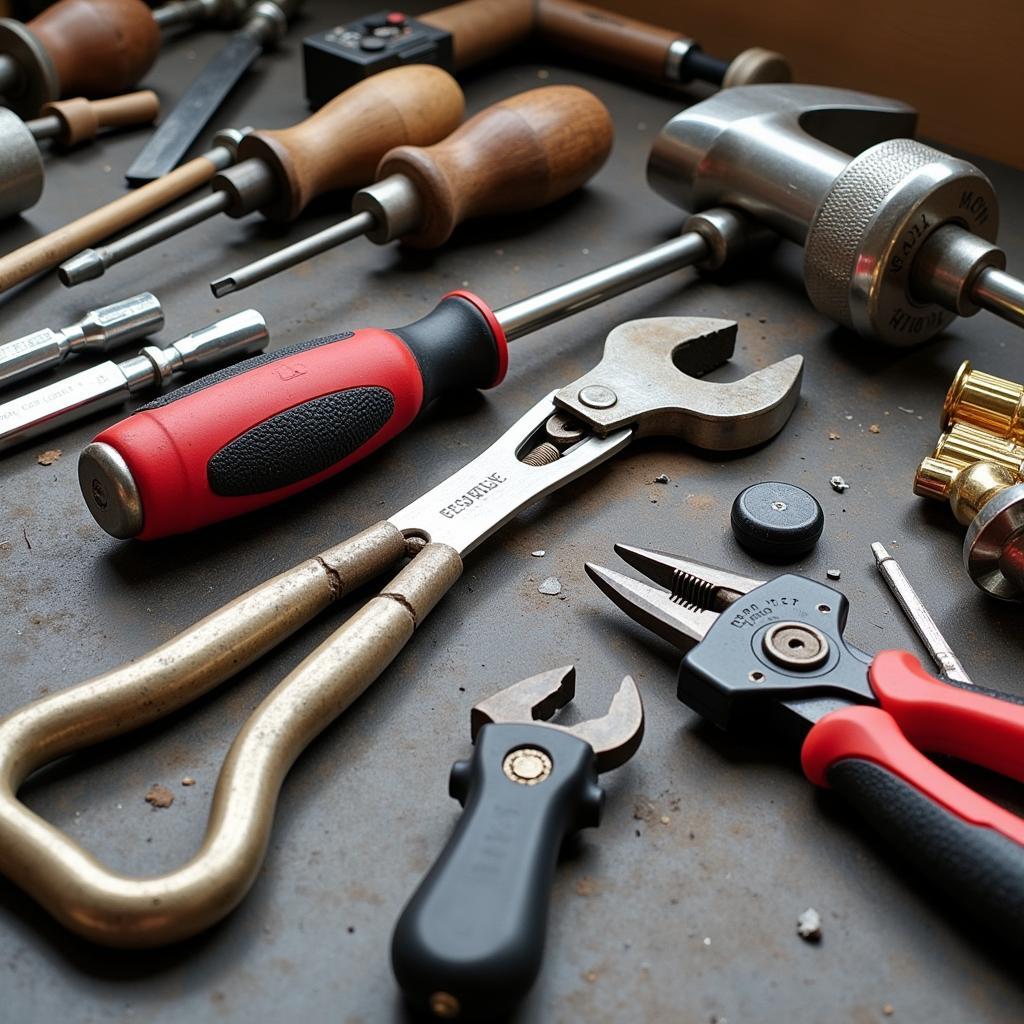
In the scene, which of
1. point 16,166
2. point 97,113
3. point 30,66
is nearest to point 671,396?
point 16,166

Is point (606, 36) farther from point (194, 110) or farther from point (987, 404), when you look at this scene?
point (987, 404)

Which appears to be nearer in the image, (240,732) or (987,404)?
(240,732)

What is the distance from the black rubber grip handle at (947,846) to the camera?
0.73 metres

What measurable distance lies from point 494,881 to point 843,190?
0.89 m

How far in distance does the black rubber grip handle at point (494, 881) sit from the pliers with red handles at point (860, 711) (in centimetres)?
15

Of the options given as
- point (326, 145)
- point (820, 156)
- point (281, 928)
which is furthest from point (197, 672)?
point (820, 156)

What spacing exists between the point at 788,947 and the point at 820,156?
37.9 inches

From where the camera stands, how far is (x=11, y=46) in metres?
1.61

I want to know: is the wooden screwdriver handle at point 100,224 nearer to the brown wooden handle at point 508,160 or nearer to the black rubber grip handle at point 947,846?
the brown wooden handle at point 508,160

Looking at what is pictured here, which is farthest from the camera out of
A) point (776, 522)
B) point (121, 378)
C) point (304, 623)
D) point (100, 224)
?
point (100, 224)

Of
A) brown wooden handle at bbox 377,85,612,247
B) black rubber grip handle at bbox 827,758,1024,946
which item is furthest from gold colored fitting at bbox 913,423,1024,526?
brown wooden handle at bbox 377,85,612,247

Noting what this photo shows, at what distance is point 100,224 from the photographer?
4.58 feet

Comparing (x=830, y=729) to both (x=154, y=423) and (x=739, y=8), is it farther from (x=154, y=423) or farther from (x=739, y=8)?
(x=739, y=8)

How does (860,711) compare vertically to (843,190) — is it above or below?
below
